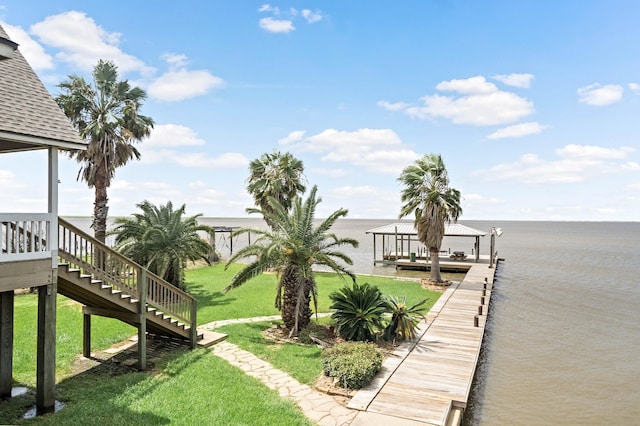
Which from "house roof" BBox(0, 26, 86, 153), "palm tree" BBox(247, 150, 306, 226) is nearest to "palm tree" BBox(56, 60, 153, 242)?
"palm tree" BBox(247, 150, 306, 226)

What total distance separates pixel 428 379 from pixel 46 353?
8.32 m

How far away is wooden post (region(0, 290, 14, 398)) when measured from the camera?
8516mm

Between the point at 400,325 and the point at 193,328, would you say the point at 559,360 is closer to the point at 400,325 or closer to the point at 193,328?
the point at 400,325

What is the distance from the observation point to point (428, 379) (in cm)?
944

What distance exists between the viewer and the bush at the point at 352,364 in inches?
348

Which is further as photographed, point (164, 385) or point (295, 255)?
point (295, 255)

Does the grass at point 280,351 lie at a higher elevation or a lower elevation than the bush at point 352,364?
lower

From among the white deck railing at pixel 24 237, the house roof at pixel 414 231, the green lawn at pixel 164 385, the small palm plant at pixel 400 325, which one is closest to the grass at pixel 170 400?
the green lawn at pixel 164 385

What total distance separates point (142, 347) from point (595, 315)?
69.5ft

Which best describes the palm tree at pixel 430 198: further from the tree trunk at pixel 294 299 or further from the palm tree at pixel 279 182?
the tree trunk at pixel 294 299

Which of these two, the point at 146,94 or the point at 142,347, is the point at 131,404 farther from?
the point at 146,94

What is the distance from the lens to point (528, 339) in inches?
615

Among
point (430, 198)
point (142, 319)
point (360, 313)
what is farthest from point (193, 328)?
point (430, 198)

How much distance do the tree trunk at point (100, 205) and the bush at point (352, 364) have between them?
17715mm
